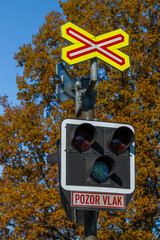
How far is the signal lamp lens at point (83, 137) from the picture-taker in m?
3.97

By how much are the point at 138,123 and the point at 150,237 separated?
441 cm

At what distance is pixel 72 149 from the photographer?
3934 millimetres

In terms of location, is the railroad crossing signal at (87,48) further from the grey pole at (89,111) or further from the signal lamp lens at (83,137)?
the signal lamp lens at (83,137)

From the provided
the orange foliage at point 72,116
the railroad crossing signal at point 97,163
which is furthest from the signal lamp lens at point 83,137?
the orange foliage at point 72,116

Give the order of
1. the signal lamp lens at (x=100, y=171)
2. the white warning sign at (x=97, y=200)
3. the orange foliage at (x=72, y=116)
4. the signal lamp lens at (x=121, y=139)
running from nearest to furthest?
the white warning sign at (x=97, y=200), the signal lamp lens at (x=100, y=171), the signal lamp lens at (x=121, y=139), the orange foliage at (x=72, y=116)

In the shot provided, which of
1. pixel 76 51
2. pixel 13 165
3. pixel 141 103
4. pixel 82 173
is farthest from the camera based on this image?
pixel 13 165

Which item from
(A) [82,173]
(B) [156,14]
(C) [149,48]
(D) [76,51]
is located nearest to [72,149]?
(A) [82,173]

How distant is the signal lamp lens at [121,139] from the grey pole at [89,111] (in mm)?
459

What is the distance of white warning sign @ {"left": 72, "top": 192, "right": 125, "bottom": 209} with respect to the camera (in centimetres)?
380

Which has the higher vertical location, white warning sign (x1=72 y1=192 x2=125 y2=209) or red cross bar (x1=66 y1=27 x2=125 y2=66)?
red cross bar (x1=66 y1=27 x2=125 y2=66)

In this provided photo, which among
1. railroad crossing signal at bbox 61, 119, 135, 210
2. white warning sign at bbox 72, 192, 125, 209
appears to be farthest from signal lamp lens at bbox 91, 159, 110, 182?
white warning sign at bbox 72, 192, 125, 209

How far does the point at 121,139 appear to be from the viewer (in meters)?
4.17

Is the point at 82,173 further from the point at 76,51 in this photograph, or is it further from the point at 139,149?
the point at 139,149

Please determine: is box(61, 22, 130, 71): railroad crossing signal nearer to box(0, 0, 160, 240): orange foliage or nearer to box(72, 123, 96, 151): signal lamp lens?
box(72, 123, 96, 151): signal lamp lens
